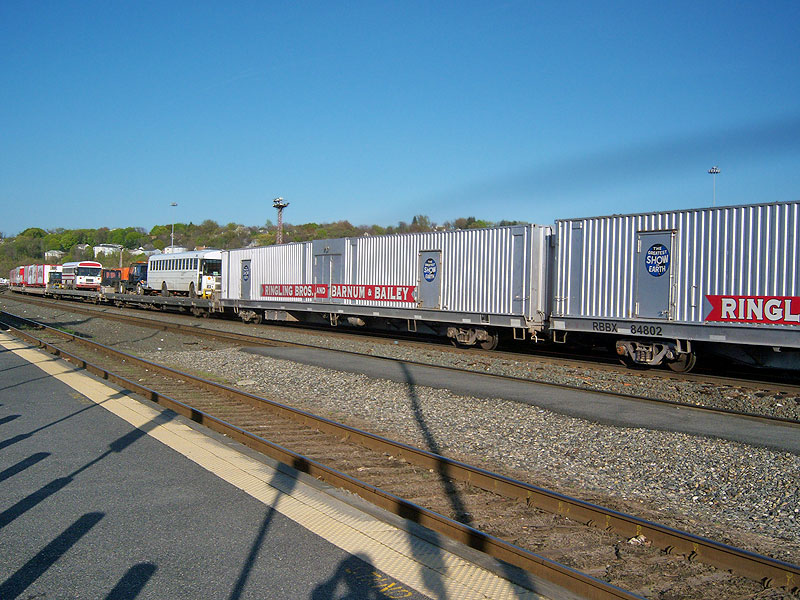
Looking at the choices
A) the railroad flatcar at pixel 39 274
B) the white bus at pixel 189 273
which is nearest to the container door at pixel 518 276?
the white bus at pixel 189 273

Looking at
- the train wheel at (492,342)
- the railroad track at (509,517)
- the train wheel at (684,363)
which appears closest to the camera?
the railroad track at (509,517)

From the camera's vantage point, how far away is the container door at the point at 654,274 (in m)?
14.3

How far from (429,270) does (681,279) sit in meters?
8.31

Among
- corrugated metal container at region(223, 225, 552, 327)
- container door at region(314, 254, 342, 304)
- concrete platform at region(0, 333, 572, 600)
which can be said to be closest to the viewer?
concrete platform at region(0, 333, 572, 600)

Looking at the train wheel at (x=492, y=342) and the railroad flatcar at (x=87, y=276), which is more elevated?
the railroad flatcar at (x=87, y=276)

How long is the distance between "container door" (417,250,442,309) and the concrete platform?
1267cm

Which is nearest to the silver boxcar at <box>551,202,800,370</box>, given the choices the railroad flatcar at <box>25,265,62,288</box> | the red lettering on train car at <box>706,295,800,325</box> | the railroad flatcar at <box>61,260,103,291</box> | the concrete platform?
the red lettering on train car at <box>706,295,800,325</box>

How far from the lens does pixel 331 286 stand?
82.1ft

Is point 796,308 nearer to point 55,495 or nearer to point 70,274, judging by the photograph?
point 55,495

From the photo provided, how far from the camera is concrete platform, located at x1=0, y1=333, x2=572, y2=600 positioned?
13.8 feet

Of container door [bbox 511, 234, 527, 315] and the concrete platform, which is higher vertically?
container door [bbox 511, 234, 527, 315]

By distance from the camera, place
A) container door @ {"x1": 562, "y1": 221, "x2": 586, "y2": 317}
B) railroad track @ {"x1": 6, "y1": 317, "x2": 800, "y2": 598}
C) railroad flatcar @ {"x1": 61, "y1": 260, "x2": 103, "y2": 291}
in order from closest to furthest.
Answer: railroad track @ {"x1": 6, "y1": 317, "x2": 800, "y2": 598} → container door @ {"x1": 562, "y1": 221, "x2": 586, "y2": 317} → railroad flatcar @ {"x1": 61, "y1": 260, "x2": 103, "y2": 291}

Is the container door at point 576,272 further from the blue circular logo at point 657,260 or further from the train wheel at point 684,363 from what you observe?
the train wheel at point 684,363

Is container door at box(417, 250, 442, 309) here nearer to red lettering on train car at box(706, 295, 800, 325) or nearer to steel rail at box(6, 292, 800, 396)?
steel rail at box(6, 292, 800, 396)
